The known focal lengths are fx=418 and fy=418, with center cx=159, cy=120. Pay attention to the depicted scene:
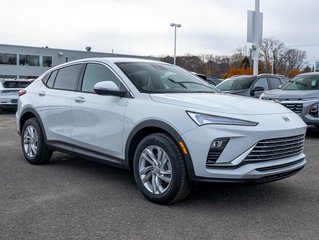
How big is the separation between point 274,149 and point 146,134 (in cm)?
143

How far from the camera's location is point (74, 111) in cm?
573

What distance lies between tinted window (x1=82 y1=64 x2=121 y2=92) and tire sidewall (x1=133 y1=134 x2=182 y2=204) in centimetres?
111

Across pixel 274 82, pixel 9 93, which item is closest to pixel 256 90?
pixel 274 82

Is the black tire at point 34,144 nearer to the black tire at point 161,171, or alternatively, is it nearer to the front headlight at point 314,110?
the black tire at point 161,171

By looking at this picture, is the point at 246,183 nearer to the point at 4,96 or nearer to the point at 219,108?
the point at 219,108

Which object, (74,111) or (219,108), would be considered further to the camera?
(74,111)

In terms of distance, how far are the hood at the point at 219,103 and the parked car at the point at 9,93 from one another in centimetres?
1409

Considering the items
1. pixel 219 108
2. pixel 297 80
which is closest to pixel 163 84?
pixel 219 108

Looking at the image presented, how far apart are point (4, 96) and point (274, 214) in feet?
50.7

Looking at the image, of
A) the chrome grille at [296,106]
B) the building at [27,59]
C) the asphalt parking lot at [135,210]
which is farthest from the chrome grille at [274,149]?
the building at [27,59]

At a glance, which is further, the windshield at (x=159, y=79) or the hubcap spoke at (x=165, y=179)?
the windshield at (x=159, y=79)

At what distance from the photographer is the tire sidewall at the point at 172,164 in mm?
4281

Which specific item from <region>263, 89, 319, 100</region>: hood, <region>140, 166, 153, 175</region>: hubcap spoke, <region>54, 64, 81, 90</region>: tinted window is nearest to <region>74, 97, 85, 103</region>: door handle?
<region>54, 64, 81, 90</region>: tinted window

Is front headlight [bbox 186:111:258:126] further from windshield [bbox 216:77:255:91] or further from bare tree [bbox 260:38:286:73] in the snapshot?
bare tree [bbox 260:38:286:73]
